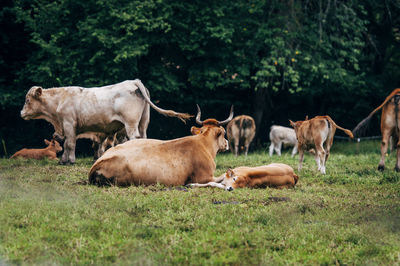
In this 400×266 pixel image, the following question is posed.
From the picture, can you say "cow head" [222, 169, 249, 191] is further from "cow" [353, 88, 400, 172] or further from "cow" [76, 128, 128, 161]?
"cow" [76, 128, 128, 161]

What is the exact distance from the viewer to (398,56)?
991 inches

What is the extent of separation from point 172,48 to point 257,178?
12215 millimetres

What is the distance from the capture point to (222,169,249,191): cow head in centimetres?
787

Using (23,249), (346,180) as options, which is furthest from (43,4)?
(23,249)

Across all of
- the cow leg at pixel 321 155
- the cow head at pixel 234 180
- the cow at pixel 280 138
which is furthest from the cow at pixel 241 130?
the cow head at pixel 234 180

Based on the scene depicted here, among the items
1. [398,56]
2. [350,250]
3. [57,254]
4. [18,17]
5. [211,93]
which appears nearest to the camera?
[57,254]

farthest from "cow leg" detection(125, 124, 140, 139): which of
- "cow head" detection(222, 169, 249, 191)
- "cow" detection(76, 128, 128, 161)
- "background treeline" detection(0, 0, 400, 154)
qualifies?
"background treeline" detection(0, 0, 400, 154)

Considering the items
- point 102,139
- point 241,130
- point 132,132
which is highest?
point 132,132

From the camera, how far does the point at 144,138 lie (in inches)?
440

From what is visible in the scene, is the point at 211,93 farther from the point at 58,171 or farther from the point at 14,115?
the point at 58,171

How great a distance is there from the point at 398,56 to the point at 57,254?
24655 millimetres

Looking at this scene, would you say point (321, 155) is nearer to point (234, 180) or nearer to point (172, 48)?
point (234, 180)

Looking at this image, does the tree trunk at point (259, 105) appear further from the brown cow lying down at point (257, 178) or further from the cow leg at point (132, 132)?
the brown cow lying down at point (257, 178)

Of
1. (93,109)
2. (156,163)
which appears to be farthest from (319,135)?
(93,109)
